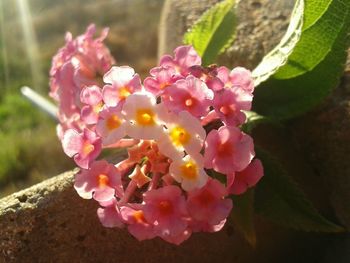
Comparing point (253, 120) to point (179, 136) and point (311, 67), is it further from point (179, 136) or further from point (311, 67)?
point (179, 136)

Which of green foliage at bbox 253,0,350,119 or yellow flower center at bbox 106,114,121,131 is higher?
yellow flower center at bbox 106,114,121,131

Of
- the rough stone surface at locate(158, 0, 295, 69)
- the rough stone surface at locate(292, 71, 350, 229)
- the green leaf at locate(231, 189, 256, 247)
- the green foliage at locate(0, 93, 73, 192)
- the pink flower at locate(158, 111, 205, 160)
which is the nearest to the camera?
the pink flower at locate(158, 111, 205, 160)

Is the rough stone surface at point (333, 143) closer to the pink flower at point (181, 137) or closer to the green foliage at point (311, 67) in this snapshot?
the green foliage at point (311, 67)

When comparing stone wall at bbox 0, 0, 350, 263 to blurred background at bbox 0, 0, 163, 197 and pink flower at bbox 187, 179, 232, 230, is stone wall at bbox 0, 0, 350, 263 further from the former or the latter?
blurred background at bbox 0, 0, 163, 197

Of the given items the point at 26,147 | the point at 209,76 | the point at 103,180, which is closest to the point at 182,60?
the point at 209,76

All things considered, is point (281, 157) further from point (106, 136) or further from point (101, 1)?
point (101, 1)

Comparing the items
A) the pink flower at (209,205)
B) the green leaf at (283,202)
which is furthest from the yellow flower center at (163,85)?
the green leaf at (283,202)

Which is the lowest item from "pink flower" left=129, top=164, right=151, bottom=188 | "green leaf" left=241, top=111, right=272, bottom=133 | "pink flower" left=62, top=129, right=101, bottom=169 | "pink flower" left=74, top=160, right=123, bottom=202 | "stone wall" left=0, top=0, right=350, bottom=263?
"stone wall" left=0, top=0, right=350, bottom=263

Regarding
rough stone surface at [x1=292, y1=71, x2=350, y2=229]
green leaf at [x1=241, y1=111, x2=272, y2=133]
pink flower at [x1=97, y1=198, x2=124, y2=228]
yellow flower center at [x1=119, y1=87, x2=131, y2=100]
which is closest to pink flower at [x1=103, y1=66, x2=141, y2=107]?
yellow flower center at [x1=119, y1=87, x2=131, y2=100]
